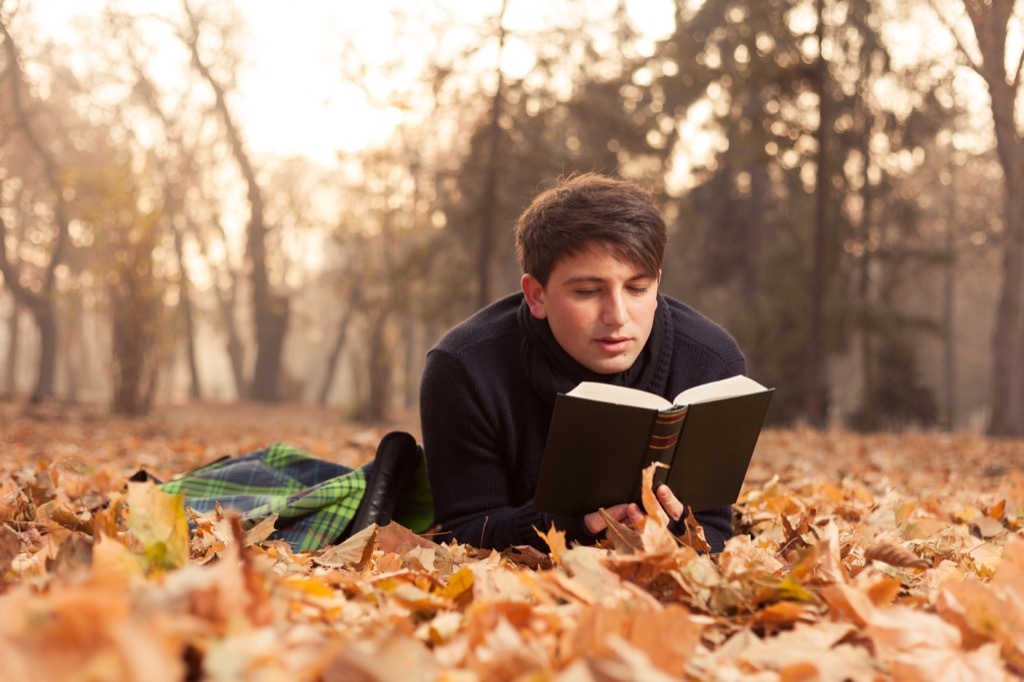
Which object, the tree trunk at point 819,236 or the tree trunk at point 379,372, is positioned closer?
the tree trunk at point 819,236

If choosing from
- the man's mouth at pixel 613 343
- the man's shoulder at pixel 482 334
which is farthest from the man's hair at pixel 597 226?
the man's shoulder at pixel 482 334

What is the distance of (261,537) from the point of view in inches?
98.2

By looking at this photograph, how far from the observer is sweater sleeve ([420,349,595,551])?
9.77 feet

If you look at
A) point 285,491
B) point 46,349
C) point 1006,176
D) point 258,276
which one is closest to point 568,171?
point 285,491

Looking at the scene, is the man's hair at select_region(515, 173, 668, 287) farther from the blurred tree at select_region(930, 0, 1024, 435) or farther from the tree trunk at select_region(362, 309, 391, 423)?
the tree trunk at select_region(362, 309, 391, 423)

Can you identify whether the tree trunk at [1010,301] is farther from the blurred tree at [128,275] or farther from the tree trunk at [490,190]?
the blurred tree at [128,275]

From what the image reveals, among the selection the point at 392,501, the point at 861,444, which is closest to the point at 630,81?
the point at 861,444

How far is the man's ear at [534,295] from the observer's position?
291 centimetres

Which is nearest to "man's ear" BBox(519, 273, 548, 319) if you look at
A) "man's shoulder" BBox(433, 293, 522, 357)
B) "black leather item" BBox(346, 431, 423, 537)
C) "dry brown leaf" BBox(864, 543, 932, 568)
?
"man's shoulder" BBox(433, 293, 522, 357)

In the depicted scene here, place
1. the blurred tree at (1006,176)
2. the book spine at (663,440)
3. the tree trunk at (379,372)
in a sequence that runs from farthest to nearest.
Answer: the tree trunk at (379,372)
the blurred tree at (1006,176)
the book spine at (663,440)

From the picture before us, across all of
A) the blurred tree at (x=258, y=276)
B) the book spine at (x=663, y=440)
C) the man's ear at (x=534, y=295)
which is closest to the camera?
the book spine at (x=663, y=440)

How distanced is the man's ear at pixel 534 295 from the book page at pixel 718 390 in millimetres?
604

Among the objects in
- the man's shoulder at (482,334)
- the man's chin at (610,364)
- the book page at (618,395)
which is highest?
the man's shoulder at (482,334)

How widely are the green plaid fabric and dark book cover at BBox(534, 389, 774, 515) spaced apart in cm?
87
